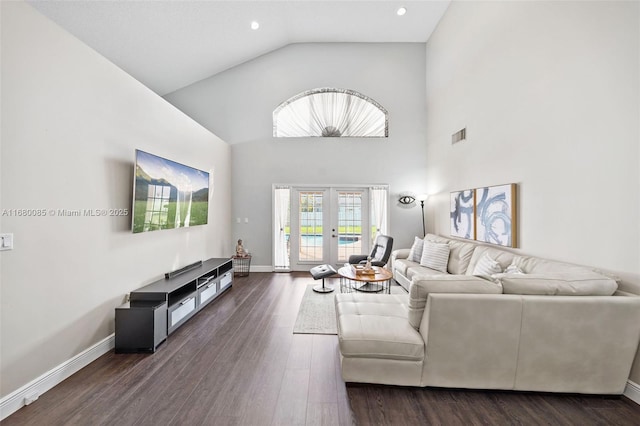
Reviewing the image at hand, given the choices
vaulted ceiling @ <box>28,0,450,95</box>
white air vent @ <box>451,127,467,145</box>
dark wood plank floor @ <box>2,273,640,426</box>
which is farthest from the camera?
white air vent @ <box>451,127,467,145</box>

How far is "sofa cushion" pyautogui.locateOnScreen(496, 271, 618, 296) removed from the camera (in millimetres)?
1945

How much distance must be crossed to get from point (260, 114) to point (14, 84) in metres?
4.51

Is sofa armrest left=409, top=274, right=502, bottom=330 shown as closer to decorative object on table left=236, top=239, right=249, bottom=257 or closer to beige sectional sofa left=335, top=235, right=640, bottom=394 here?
beige sectional sofa left=335, top=235, right=640, bottom=394

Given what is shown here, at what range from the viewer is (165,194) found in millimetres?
3393

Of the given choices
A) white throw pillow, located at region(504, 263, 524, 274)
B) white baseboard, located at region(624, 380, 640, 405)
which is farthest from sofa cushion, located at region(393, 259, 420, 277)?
white baseboard, located at region(624, 380, 640, 405)

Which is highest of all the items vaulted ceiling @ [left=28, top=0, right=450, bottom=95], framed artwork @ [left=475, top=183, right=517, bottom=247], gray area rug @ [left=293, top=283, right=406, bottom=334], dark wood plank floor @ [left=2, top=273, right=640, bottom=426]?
vaulted ceiling @ [left=28, top=0, right=450, bottom=95]

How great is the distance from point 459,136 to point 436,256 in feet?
6.93

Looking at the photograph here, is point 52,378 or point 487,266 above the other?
point 487,266

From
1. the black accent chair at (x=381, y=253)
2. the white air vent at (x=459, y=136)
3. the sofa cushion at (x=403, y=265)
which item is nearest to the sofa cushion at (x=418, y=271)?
the sofa cushion at (x=403, y=265)

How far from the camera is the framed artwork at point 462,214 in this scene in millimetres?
4156

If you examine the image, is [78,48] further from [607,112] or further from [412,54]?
[412,54]

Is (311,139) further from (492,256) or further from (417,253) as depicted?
(492,256)

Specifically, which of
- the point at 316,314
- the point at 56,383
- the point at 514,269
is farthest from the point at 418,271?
the point at 56,383

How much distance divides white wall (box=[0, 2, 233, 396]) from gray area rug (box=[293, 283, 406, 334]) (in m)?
1.97
